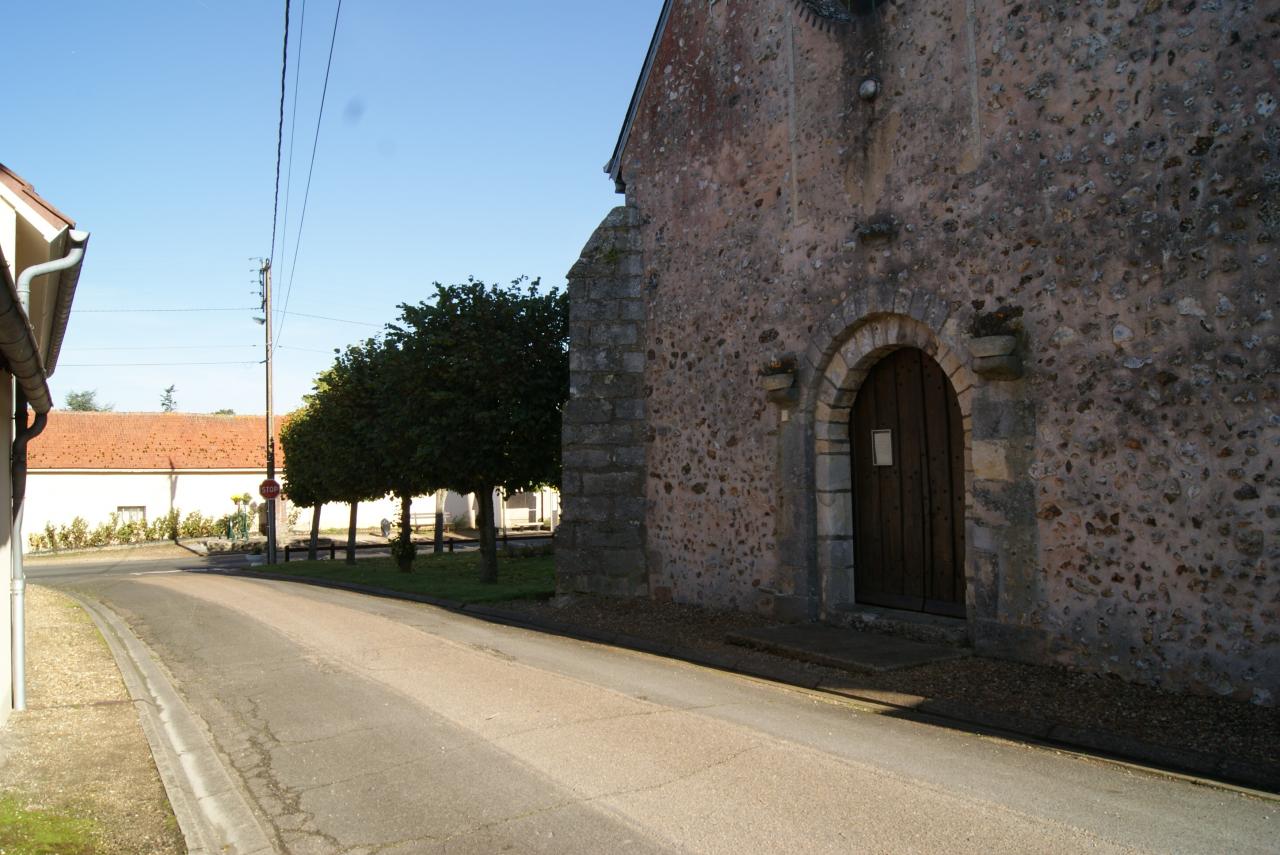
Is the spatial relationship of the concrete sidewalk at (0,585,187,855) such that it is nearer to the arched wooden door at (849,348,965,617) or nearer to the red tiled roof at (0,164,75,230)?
the red tiled roof at (0,164,75,230)

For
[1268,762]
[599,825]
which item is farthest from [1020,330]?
[599,825]

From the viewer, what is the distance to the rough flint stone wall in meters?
12.3

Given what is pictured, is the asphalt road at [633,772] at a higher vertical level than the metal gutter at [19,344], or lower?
lower

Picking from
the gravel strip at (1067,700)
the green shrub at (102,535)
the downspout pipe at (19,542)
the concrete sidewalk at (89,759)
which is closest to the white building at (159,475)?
the green shrub at (102,535)

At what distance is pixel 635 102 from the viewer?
12.5 metres

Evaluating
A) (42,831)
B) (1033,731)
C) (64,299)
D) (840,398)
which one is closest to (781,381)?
(840,398)

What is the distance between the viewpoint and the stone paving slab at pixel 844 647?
25.0 ft

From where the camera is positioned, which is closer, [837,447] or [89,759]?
[89,759]

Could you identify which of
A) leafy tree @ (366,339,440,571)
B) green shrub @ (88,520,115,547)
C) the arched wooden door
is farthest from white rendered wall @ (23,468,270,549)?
the arched wooden door

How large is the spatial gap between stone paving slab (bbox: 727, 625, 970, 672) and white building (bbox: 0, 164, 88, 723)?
6.03 metres

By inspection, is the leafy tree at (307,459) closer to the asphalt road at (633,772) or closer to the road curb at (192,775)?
the road curb at (192,775)

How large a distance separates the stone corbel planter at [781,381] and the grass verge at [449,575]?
526 centimetres

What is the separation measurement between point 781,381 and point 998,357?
2757 millimetres

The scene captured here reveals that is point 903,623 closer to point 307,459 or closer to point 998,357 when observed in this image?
point 998,357
